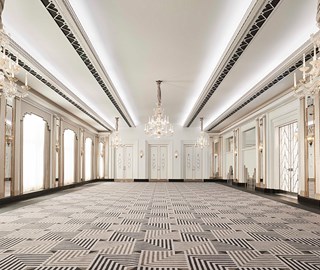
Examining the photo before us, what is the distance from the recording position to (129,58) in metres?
6.61

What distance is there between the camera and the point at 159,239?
3670 millimetres

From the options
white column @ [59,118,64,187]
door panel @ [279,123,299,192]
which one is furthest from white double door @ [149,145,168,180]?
door panel @ [279,123,299,192]

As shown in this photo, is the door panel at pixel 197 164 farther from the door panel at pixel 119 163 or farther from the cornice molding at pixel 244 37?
the cornice molding at pixel 244 37

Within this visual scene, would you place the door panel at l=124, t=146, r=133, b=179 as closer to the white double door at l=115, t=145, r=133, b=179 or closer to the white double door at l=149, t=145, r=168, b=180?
the white double door at l=115, t=145, r=133, b=179

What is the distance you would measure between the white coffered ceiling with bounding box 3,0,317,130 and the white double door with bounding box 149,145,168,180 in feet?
27.7

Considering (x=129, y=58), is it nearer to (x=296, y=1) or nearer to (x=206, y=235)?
(x=296, y=1)

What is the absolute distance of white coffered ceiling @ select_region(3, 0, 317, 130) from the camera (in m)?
4.44

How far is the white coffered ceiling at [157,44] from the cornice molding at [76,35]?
1 cm

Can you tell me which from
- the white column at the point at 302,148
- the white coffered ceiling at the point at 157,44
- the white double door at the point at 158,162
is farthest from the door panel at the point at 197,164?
the white column at the point at 302,148

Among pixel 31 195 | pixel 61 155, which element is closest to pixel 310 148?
pixel 31 195

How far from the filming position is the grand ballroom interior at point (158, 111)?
3.32m

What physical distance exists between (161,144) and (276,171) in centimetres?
884

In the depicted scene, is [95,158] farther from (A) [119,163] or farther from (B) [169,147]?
(B) [169,147]

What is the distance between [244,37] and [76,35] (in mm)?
2792
